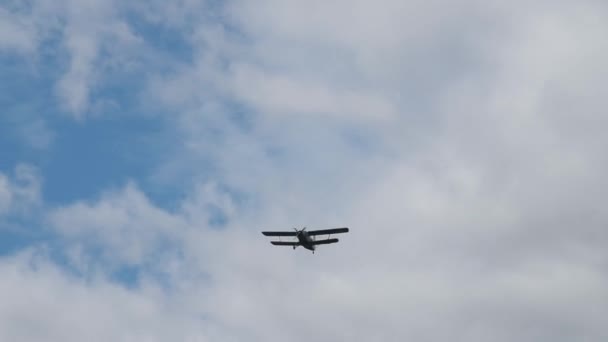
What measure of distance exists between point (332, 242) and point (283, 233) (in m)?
8.04

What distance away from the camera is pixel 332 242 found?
358 ft

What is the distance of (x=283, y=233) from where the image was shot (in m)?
108
